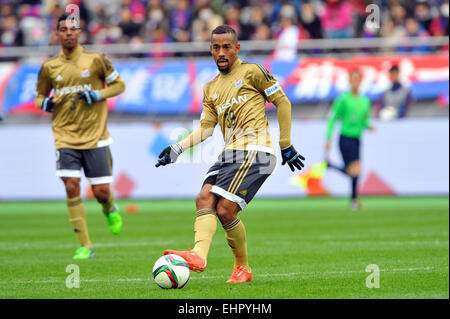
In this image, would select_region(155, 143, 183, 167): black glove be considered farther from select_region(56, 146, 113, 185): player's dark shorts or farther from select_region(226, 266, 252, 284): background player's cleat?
select_region(56, 146, 113, 185): player's dark shorts

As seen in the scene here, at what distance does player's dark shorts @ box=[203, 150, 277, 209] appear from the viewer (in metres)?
7.21

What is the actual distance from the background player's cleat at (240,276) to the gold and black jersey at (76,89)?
343cm

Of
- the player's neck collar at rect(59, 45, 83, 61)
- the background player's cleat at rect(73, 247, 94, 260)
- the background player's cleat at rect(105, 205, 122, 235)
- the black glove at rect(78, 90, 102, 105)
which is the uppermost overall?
the player's neck collar at rect(59, 45, 83, 61)

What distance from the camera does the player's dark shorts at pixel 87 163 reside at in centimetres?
1005

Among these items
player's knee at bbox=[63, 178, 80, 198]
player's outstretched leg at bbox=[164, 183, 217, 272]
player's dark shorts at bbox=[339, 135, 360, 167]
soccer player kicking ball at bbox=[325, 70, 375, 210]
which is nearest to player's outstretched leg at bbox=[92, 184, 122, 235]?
player's knee at bbox=[63, 178, 80, 198]

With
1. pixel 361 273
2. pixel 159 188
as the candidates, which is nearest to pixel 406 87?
pixel 159 188

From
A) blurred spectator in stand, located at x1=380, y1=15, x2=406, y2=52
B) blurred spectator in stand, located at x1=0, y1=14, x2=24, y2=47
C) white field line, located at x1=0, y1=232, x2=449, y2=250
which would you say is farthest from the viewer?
blurred spectator in stand, located at x1=0, y1=14, x2=24, y2=47

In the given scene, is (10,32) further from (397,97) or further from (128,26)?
(397,97)

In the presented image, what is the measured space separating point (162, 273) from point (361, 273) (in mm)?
2121

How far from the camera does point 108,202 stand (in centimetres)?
1072

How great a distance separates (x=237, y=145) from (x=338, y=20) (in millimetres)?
14239

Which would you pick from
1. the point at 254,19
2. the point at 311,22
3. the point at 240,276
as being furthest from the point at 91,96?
the point at 254,19

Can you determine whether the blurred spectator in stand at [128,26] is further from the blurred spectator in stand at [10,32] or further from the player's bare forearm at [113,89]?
the player's bare forearm at [113,89]

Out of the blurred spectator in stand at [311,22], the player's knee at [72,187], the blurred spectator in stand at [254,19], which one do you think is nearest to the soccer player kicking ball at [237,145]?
the player's knee at [72,187]
